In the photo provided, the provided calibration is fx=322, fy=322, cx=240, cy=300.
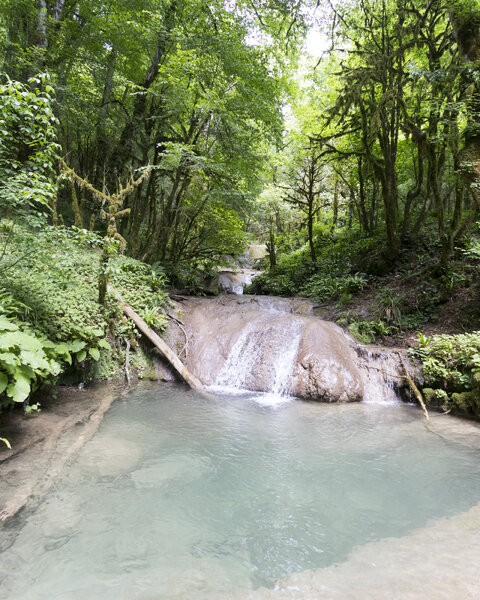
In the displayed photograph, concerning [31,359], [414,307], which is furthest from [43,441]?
[414,307]

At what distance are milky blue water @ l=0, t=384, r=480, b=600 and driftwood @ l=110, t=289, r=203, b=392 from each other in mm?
1466

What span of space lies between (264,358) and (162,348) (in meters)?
2.50

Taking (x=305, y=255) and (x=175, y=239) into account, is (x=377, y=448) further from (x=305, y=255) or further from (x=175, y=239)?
(x=305, y=255)

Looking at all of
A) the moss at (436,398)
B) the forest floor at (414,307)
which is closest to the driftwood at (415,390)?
the moss at (436,398)

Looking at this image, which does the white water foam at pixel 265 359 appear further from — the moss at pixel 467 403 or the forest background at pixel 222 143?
the moss at pixel 467 403

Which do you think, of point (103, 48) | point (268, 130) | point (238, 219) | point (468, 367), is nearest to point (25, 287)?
point (238, 219)

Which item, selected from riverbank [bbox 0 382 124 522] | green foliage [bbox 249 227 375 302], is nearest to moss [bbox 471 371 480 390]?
green foliage [bbox 249 227 375 302]

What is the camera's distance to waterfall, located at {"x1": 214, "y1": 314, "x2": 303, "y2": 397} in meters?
7.63

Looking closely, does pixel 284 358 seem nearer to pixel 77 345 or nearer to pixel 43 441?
pixel 77 345

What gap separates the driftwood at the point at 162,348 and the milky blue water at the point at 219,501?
1.47 meters

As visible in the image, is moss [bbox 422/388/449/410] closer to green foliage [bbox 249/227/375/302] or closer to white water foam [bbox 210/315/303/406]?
white water foam [bbox 210/315/303/406]

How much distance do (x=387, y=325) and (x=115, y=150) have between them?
11574 millimetres

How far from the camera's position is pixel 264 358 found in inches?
316

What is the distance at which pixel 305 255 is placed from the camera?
18438mm
